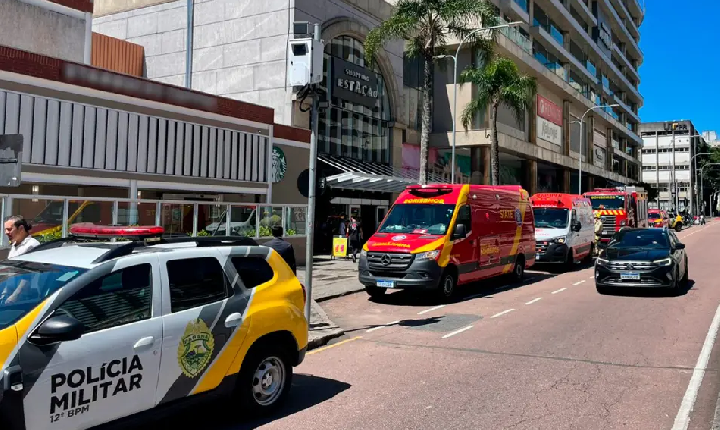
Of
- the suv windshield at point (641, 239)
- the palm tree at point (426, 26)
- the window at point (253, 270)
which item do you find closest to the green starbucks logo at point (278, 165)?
→ the palm tree at point (426, 26)

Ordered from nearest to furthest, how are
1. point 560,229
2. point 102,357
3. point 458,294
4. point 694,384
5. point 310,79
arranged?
point 102,357 < point 694,384 < point 310,79 < point 458,294 < point 560,229

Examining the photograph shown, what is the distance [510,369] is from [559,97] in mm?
49767

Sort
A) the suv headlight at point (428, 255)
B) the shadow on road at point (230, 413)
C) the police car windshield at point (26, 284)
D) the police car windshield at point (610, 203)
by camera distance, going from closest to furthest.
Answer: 1. the police car windshield at point (26, 284)
2. the shadow on road at point (230, 413)
3. the suv headlight at point (428, 255)
4. the police car windshield at point (610, 203)

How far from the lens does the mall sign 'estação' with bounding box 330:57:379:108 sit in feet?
90.6

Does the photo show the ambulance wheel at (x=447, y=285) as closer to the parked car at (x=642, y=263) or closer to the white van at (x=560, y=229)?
the parked car at (x=642, y=263)

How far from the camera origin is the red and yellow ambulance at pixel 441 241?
506 inches

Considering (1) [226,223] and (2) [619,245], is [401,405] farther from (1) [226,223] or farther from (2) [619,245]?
(1) [226,223]

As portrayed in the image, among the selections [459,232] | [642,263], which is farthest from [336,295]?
[642,263]

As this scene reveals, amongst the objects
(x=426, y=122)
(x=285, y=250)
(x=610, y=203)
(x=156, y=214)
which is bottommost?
(x=285, y=250)

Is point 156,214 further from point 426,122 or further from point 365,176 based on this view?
point 426,122

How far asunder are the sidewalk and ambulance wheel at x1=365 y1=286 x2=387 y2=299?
87 cm

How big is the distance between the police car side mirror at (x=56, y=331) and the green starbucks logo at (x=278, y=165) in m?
20.0

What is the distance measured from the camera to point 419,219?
553 inches

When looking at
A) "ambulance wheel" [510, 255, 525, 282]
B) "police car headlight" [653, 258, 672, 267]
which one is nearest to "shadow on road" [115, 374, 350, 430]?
"police car headlight" [653, 258, 672, 267]
